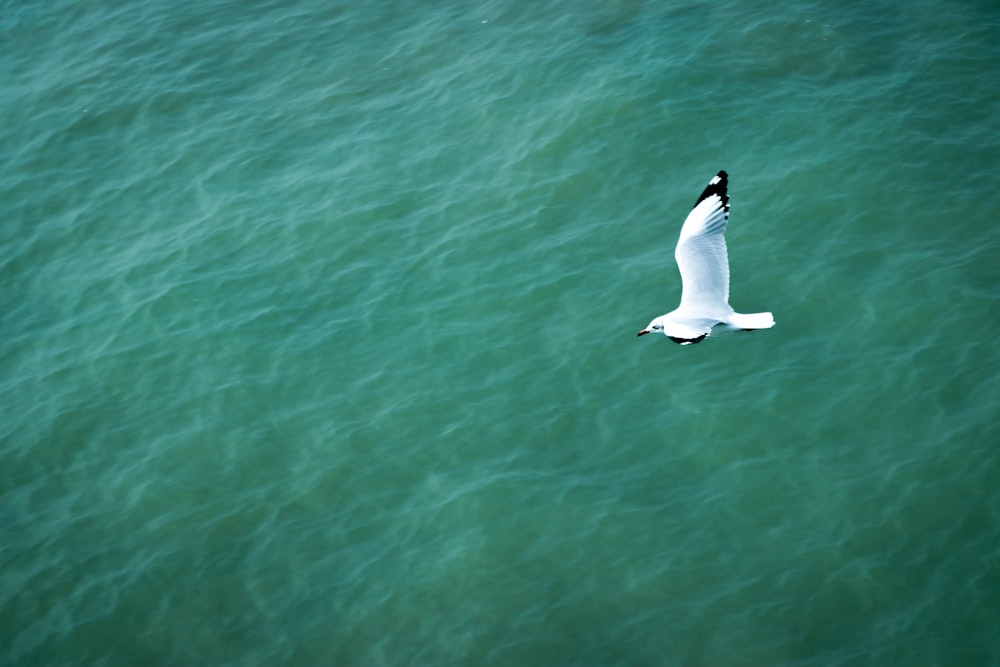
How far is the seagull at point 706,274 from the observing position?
20.2 metres

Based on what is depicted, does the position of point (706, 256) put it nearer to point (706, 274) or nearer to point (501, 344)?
point (706, 274)

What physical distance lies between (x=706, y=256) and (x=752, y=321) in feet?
5.24

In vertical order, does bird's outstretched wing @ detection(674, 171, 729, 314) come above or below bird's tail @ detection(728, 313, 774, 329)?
above

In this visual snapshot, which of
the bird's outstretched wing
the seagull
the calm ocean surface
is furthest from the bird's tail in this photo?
the calm ocean surface

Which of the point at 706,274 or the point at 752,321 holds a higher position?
the point at 706,274

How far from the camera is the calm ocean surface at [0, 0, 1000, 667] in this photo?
20156mm

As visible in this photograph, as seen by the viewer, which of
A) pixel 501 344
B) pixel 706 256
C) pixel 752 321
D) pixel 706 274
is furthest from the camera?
pixel 501 344

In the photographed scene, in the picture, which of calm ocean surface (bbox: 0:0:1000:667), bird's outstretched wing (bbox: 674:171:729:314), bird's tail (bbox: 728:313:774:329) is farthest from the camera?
bird's outstretched wing (bbox: 674:171:729:314)

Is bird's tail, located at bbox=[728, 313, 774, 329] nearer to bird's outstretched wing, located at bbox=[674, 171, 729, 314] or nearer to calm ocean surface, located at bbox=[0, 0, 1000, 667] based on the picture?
bird's outstretched wing, located at bbox=[674, 171, 729, 314]

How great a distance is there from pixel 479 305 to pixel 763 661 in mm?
10938

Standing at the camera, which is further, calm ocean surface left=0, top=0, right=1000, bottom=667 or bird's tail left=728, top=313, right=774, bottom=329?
calm ocean surface left=0, top=0, right=1000, bottom=667

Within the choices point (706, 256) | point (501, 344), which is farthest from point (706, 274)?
point (501, 344)

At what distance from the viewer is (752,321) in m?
19.8

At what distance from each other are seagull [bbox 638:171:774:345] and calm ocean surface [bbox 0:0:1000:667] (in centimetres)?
312
